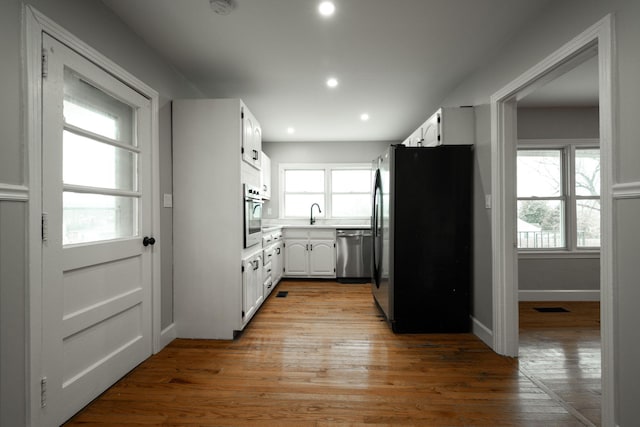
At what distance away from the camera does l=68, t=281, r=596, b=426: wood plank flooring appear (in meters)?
1.62

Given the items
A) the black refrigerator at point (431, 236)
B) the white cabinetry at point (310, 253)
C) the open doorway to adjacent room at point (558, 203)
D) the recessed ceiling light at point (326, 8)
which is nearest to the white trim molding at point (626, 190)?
the black refrigerator at point (431, 236)

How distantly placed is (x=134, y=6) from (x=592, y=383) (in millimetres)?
3791

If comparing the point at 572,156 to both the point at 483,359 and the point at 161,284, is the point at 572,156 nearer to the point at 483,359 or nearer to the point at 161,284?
the point at 483,359

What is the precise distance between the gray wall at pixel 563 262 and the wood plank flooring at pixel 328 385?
1832 millimetres

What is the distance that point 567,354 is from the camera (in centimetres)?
236

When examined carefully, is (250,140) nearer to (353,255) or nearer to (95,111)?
(95,111)

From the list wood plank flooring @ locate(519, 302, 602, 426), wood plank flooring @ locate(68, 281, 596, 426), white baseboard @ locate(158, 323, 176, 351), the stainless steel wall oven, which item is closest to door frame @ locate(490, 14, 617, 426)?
wood plank flooring @ locate(519, 302, 602, 426)

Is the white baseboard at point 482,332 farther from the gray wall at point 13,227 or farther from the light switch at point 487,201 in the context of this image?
the gray wall at point 13,227

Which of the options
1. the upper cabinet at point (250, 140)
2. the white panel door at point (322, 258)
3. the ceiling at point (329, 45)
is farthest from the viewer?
the white panel door at point (322, 258)

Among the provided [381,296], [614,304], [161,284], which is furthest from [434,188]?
[161,284]

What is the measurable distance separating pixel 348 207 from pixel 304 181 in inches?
37.8

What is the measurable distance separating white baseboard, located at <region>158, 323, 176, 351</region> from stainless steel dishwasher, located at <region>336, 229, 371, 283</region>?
2.76 meters

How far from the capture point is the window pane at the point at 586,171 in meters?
3.90

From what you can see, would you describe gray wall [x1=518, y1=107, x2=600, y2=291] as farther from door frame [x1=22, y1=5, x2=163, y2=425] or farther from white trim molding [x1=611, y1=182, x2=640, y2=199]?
door frame [x1=22, y1=5, x2=163, y2=425]
